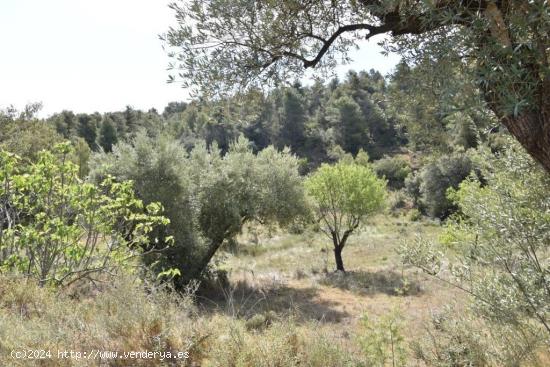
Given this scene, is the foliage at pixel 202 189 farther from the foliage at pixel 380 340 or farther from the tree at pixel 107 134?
the tree at pixel 107 134

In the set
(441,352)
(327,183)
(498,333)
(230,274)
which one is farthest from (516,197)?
(327,183)

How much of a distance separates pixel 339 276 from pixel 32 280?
733 inches

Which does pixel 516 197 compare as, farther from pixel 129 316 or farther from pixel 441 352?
pixel 129 316

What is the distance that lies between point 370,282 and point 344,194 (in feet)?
18.4

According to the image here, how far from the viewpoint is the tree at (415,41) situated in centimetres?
271

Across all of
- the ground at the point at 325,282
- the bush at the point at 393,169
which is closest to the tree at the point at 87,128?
the ground at the point at 325,282

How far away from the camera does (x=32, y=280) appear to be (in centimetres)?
548

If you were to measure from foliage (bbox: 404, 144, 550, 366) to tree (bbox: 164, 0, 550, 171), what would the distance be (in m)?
1.44

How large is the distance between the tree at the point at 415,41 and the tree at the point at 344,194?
62.0 ft

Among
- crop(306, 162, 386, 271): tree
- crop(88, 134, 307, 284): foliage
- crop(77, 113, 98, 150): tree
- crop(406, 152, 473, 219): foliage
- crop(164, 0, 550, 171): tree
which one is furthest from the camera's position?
crop(77, 113, 98, 150): tree

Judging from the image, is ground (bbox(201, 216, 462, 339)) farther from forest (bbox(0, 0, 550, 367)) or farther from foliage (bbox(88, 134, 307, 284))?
forest (bbox(0, 0, 550, 367))

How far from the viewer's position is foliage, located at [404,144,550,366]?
3.97m

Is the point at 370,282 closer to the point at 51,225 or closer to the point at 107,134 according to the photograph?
the point at 51,225

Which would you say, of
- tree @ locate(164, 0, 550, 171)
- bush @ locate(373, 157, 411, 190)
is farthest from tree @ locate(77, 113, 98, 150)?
tree @ locate(164, 0, 550, 171)
